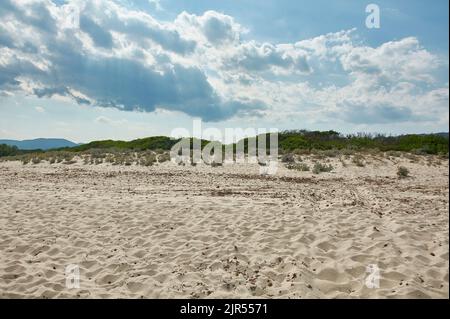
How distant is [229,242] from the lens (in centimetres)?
776

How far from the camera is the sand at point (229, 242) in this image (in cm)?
566

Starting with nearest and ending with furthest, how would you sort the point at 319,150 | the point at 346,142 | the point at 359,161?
the point at 359,161
the point at 319,150
the point at 346,142

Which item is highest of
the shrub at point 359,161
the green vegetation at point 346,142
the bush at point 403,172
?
the green vegetation at point 346,142

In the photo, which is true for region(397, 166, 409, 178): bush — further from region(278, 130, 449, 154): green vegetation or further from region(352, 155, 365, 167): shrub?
region(352, 155, 365, 167): shrub

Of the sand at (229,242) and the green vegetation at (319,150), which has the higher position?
the green vegetation at (319,150)

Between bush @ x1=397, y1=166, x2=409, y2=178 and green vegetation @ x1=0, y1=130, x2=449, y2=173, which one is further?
bush @ x1=397, y1=166, x2=409, y2=178

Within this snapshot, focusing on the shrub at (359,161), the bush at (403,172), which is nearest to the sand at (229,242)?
the bush at (403,172)

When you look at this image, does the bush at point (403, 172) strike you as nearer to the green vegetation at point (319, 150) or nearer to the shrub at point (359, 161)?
the green vegetation at point (319, 150)

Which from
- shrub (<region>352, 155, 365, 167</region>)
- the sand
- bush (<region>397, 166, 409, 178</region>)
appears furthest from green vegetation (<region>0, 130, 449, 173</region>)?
the sand

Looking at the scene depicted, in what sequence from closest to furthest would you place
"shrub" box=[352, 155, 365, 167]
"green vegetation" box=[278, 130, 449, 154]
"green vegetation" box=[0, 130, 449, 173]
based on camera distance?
"green vegetation" box=[0, 130, 449, 173]
"green vegetation" box=[278, 130, 449, 154]
"shrub" box=[352, 155, 365, 167]

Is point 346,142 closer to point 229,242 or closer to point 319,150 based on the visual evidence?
point 319,150

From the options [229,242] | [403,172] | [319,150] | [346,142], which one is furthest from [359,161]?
[229,242]

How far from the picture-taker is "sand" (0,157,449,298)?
5.66 metres
